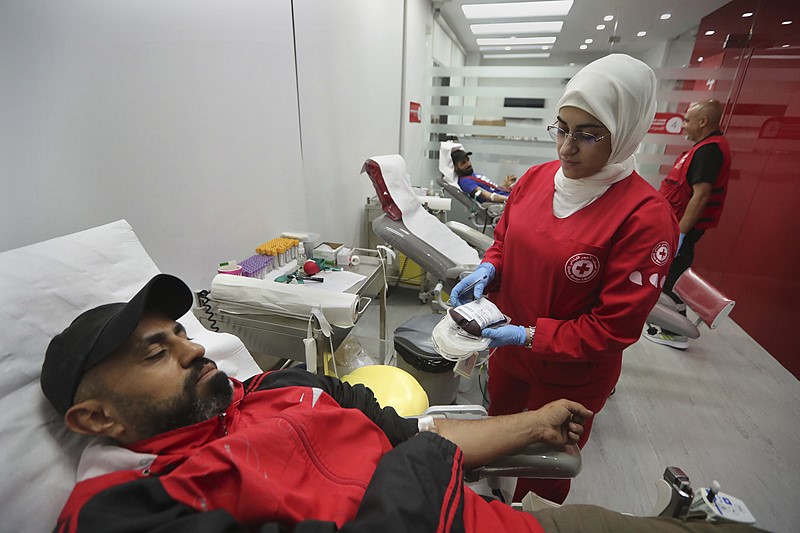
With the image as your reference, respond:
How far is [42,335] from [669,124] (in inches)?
177

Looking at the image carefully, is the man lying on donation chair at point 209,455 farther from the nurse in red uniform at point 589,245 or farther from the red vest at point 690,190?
the red vest at point 690,190

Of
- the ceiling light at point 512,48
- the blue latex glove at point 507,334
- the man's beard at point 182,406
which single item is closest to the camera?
the man's beard at point 182,406

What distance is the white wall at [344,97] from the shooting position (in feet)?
7.22

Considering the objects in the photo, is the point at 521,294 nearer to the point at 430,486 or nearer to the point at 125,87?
the point at 430,486

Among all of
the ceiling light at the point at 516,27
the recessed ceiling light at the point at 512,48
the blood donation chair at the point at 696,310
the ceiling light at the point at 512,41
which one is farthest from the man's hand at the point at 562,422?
the ceiling light at the point at 512,41

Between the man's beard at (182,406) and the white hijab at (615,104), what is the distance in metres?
1.08

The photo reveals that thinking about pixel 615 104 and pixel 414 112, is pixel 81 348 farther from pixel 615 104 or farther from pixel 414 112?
pixel 414 112

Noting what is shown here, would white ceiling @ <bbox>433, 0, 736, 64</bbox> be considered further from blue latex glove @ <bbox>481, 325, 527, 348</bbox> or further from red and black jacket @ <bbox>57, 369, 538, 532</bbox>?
red and black jacket @ <bbox>57, 369, 538, 532</bbox>

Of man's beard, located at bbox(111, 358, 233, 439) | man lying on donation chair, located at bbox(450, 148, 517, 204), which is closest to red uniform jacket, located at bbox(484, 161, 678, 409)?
man's beard, located at bbox(111, 358, 233, 439)

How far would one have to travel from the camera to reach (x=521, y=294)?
3.84 ft

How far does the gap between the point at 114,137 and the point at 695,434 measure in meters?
2.95

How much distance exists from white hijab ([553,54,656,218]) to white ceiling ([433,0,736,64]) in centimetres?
357

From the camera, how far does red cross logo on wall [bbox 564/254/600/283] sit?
3.24 ft

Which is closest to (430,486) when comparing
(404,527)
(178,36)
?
(404,527)
